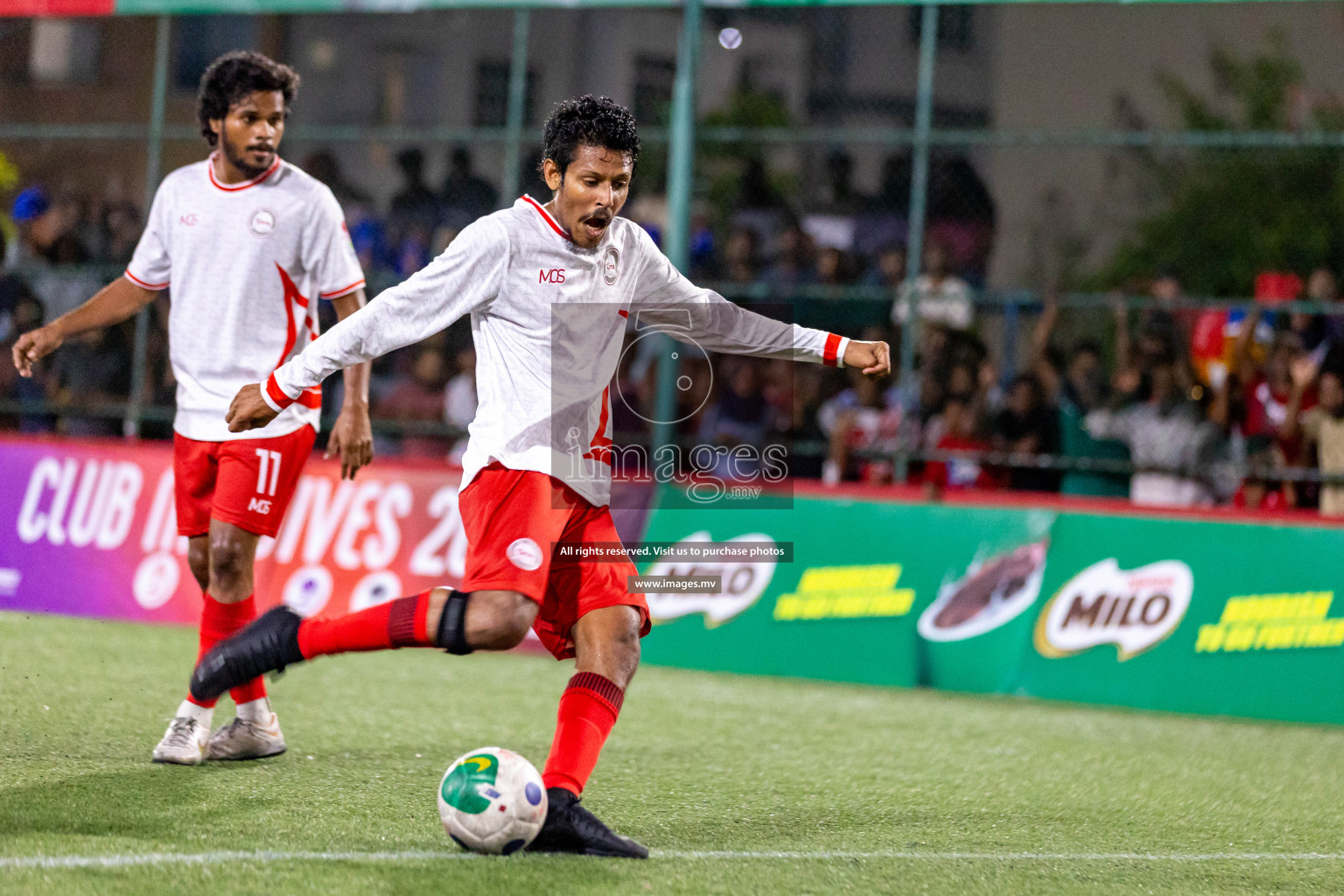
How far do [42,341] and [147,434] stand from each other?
18.5 ft

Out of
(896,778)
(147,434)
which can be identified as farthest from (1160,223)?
(896,778)

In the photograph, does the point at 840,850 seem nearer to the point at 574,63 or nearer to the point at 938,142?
the point at 938,142

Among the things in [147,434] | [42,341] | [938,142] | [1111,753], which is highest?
[938,142]

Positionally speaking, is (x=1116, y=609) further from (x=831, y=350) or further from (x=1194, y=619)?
(x=831, y=350)

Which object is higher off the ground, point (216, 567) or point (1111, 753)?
point (216, 567)

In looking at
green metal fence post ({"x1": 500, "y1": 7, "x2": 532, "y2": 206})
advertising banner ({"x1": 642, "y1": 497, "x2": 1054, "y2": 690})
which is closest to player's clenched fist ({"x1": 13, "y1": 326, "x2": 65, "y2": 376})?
advertising banner ({"x1": 642, "y1": 497, "x2": 1054, "y2": 690})

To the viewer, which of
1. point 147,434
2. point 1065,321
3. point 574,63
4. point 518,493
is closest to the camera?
point 518,493

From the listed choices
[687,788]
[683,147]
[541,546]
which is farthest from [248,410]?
[683,147]

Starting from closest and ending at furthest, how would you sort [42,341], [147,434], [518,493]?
[518,493] → [42,341] → [147,434]

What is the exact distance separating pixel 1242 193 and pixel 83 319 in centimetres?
2902

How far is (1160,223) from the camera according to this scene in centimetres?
3222

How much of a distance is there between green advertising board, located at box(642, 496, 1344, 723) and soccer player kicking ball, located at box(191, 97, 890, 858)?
4.21m

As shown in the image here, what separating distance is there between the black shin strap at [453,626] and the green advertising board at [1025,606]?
184 inches

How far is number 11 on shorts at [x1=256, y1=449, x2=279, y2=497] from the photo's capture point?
5.38m
